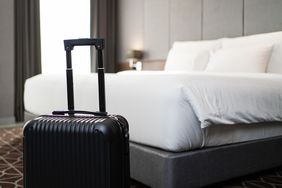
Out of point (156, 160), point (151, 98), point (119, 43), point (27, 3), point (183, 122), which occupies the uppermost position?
point (27, 3)

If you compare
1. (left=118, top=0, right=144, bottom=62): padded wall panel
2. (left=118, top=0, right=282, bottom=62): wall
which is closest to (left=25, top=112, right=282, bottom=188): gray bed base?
(left=118, top=0, right=282, bottom=62): wall

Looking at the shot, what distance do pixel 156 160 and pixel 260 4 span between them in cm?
260

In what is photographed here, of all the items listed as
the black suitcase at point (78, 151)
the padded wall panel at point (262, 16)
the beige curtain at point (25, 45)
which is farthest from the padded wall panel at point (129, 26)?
the black suitcase at point (78, 151)

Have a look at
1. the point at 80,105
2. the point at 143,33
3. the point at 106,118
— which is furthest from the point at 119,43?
the point at 106,118

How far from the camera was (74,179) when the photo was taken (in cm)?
131

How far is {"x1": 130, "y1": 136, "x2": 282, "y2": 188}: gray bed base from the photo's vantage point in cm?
174

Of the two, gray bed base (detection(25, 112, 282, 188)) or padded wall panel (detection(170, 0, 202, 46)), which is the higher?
padded wall panel (detection(170, 0, 202, 46))

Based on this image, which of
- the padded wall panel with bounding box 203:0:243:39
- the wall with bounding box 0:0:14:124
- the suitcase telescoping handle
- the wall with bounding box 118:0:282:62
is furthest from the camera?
the wall with bounding box 0:0:14:124

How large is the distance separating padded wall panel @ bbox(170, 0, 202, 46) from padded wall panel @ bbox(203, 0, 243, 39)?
12 centimetres

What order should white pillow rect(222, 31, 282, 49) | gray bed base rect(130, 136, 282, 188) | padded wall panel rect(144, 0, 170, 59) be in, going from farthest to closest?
padded wall panel rect(144, 0, 170, 59) < white pillow rect(222, 31, 282, 49) < gray bed base rect(130, 136, 282, 188)

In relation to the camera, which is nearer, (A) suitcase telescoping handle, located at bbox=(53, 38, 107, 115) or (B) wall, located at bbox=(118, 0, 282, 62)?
(A) suitcase telescoping handle, located at bbox=(53, 38, 107, 115)

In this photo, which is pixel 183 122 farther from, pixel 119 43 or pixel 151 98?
pixel 119 43

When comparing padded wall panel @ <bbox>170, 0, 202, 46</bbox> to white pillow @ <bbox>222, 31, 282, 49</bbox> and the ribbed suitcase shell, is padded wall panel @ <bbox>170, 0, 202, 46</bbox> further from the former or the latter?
the ribbed suitcase shell

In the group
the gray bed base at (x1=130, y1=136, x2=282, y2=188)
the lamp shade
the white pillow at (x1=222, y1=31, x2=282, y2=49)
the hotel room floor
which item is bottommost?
the hotel room floor
